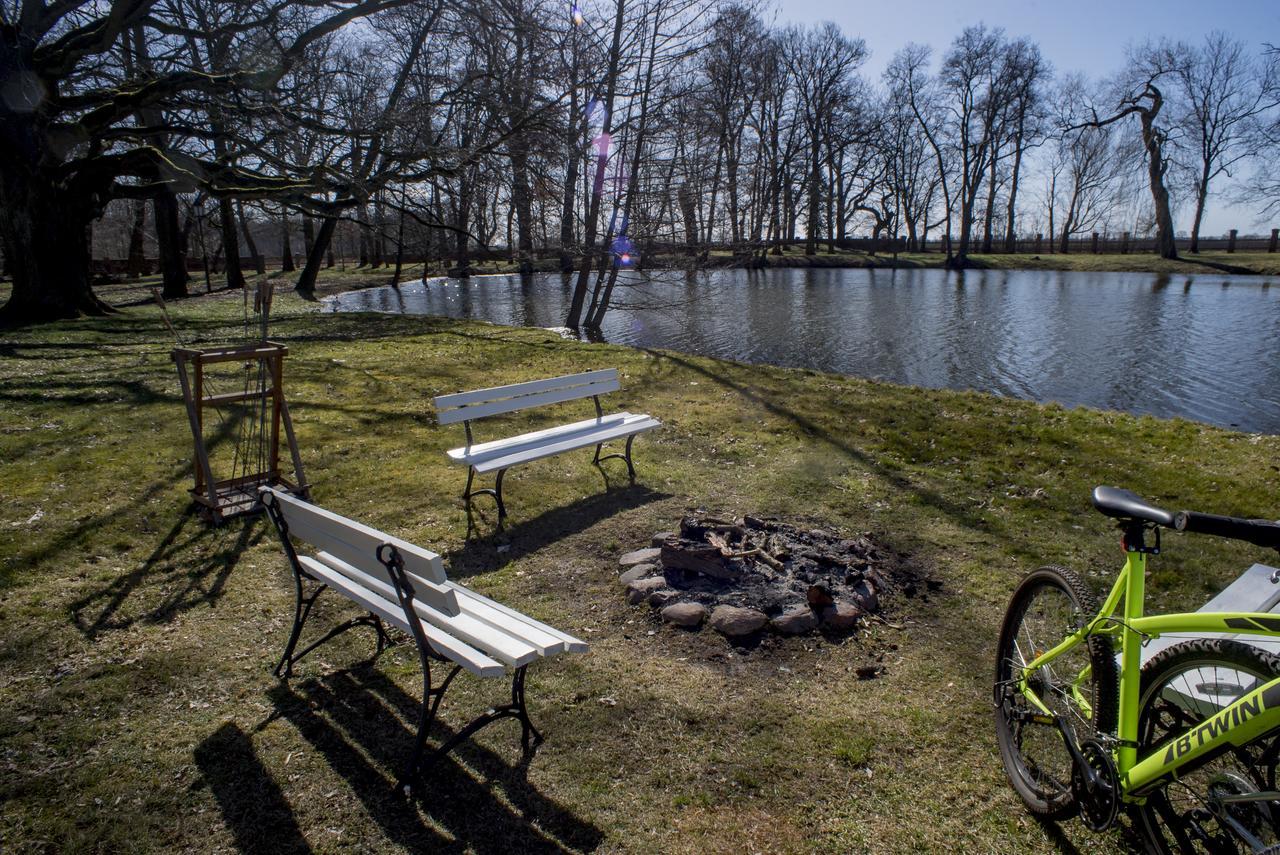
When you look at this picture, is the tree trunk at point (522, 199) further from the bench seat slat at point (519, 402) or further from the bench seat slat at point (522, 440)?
the bench seat slat at point (522, 440)

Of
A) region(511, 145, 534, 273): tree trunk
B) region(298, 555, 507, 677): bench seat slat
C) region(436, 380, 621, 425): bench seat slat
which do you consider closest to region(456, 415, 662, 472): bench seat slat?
region(436, 380, 621, 425): bench seat slat

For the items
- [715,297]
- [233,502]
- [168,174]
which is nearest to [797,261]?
[715,297]

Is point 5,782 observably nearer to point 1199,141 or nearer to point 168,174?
point 168,174

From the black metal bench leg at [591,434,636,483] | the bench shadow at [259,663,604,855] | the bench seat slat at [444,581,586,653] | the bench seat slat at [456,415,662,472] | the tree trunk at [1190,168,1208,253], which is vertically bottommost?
the bench shadow at [259,663,604,855]

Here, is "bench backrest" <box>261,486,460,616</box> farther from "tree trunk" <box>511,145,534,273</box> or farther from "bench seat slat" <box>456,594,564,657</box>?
"tree trunk" <box>511,145,534,273</box>

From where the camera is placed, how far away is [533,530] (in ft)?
18.3

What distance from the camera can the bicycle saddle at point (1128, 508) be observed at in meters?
2.03

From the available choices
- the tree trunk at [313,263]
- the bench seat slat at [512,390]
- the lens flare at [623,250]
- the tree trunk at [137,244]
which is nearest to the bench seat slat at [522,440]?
the bench seat slat at [512,390]

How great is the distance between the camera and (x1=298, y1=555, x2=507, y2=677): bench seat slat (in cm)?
276

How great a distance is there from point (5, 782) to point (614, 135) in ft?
52.5

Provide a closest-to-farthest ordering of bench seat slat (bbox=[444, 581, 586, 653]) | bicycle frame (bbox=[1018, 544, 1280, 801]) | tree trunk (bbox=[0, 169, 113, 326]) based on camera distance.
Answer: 1. bicycle frame (bbox=[1018, 544, 1280, 801])
2. bench seat slat (bbox=[444, 581, 586, 653])
3. tree trunk (bbox=[0, 169, 113, 326])

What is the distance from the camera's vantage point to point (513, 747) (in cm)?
316

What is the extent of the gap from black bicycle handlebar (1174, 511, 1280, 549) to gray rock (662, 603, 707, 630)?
8.40 feet

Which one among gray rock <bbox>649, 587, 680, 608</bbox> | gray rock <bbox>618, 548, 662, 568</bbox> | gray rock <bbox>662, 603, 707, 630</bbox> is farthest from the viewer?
gray rock <bbox>618, 548, 662, 568</bbox>
